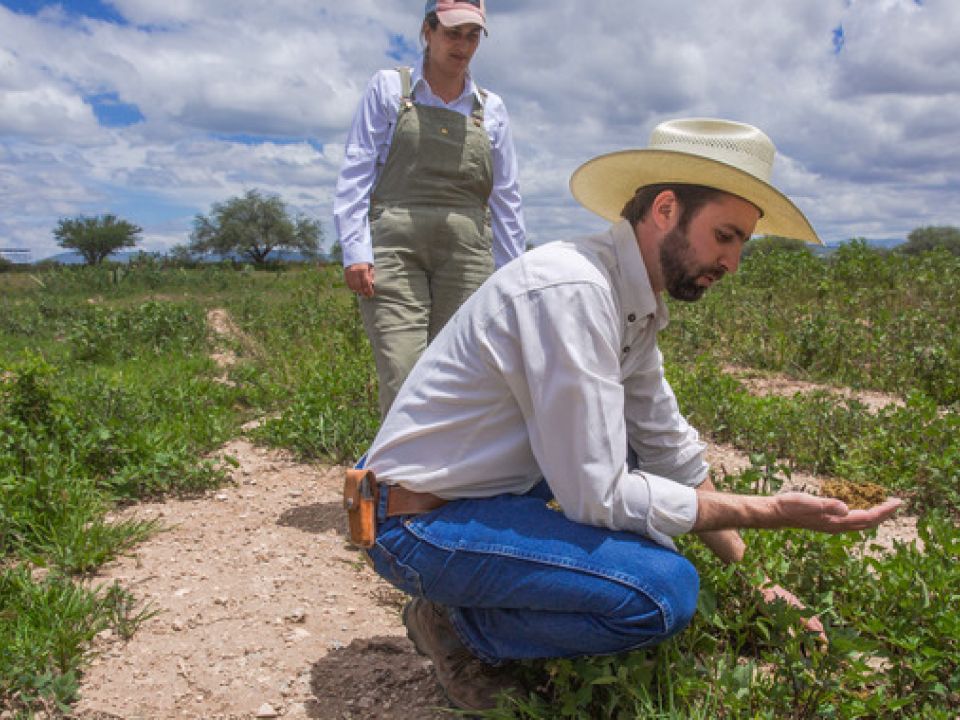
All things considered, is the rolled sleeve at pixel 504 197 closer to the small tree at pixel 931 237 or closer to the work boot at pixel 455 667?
the work boot at pixel 455 667

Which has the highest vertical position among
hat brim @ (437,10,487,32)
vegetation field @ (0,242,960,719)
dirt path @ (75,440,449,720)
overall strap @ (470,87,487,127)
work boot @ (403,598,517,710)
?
hat brim @ (437,10,487,32)

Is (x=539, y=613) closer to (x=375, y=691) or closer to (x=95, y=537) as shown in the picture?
(x=375, y=691)

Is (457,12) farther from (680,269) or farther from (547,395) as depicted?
(547,395)

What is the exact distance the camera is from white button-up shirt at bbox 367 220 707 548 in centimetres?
203

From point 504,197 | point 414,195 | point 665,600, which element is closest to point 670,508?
point 665,600

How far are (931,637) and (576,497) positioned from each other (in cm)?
104

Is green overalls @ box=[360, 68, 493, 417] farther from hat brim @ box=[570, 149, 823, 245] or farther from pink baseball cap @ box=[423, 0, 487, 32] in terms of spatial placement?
hat brim @ box=[570, 149, 823, 245]

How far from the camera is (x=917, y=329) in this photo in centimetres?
652

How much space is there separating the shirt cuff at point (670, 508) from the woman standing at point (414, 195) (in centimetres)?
154

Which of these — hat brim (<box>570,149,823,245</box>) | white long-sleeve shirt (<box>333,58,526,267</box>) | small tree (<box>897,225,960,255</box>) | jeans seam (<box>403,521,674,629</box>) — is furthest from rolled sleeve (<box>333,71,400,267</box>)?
small tree (<box>897,225,960,255</box>)

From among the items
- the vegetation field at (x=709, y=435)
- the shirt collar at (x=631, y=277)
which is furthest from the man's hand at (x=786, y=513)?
the shirt collar at (x=631, y=277)

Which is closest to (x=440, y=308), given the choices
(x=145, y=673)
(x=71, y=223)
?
(x=145, y=673)

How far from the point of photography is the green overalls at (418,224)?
11.6ft

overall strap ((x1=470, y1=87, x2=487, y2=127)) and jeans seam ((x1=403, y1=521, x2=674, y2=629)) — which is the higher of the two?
overall strap ((x1=470, y1=87, x2=487, y2=127))
